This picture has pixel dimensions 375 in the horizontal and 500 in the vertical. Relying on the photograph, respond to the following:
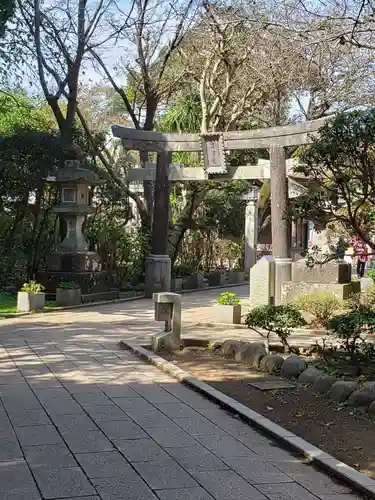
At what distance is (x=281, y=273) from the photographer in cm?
1462

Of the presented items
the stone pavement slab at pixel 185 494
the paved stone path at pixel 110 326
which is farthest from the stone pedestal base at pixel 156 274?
the stone pavement slab at pixel 185 494

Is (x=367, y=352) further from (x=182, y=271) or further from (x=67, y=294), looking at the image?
(x=182, y=271)

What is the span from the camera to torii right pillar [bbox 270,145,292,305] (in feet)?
48.7

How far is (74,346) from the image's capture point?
967 centimetres

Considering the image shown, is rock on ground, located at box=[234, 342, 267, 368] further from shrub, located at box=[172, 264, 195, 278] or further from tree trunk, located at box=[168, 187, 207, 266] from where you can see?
shrub, located at box=[172, 264, 195, 278]

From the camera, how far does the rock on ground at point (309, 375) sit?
6973mm

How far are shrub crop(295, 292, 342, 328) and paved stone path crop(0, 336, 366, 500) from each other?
4576 millimetres

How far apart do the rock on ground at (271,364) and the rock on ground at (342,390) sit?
1.28 m

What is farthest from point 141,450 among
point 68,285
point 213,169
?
point 213,169

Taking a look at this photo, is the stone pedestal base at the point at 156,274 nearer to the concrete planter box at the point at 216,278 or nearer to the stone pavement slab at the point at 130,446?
the concrete planter box at the point at 216,278

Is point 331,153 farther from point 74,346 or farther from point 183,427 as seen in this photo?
point 74,346

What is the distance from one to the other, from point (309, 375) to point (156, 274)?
1118cm

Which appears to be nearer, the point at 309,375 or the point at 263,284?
the point at 309,375

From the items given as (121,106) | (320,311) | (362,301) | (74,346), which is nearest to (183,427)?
(74,346)
